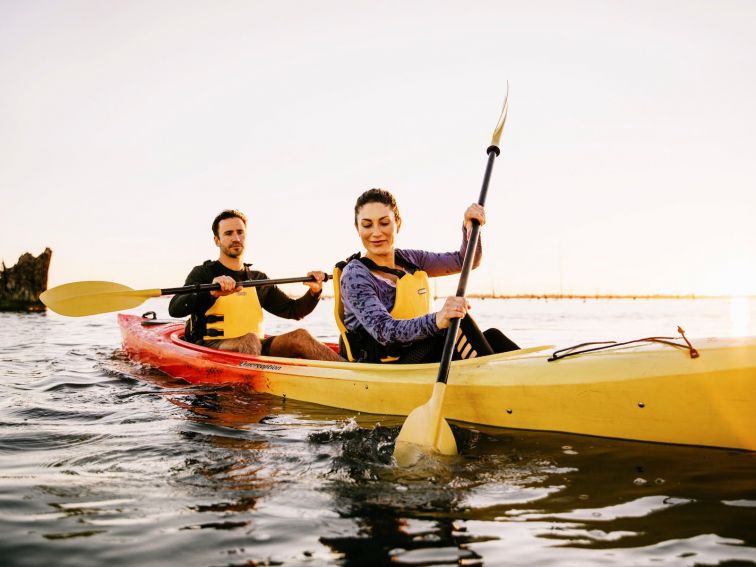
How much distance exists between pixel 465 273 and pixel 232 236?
2969 millimetres

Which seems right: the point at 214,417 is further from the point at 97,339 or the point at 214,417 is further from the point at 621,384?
the point at 97,339

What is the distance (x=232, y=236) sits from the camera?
19.5 feet

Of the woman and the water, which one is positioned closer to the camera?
the water

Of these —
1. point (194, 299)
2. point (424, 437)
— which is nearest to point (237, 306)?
point (194, 299)

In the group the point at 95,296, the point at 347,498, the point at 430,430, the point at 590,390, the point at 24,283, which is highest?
the point at 24,283

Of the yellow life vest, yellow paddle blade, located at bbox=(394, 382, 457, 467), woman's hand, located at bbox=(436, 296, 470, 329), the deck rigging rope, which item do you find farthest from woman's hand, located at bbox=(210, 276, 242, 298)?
the deck rigging rope

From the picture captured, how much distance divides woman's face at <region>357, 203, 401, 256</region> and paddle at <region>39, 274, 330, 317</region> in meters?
1.98

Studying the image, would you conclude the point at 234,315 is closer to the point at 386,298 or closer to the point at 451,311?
the point at 386,298

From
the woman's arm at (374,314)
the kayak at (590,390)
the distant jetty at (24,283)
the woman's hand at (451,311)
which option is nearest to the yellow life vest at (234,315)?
the kayak at (590,390)

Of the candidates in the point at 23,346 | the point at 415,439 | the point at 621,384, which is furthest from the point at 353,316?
the point at 23,346

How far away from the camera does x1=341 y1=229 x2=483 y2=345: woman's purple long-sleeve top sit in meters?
3.60

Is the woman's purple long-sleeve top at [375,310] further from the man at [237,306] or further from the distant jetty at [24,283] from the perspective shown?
the distant jetty at [24,283]

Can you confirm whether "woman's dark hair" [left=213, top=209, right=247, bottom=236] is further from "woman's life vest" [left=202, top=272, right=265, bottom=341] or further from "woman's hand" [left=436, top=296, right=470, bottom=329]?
"woman's hand" [left=436, top=296, right=470, bottom=329]

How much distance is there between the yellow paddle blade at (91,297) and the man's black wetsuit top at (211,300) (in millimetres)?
287
